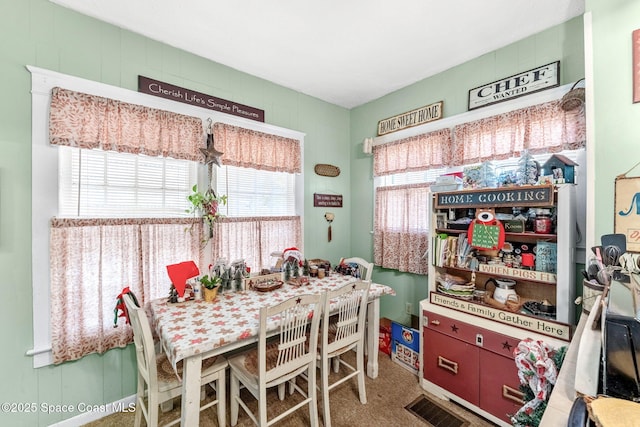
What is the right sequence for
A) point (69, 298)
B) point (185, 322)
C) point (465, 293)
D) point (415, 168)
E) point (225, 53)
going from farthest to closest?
point (415, 168), point (225, 53), point (465, 293), point (69, 298), point (185, 322)

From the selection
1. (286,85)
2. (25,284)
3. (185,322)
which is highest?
(286,85)

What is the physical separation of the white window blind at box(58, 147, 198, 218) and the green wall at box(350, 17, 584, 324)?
209cm

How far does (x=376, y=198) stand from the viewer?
3.27 meters

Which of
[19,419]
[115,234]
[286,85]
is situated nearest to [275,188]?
[286,85]

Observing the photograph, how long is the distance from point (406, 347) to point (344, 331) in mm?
929

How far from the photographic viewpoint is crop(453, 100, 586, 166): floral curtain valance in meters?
1.91

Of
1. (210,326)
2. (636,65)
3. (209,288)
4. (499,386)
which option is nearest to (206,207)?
(209,288)

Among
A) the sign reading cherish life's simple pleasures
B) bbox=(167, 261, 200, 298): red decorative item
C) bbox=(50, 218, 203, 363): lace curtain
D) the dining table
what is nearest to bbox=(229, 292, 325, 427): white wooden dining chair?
the dining table

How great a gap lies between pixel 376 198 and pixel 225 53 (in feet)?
7.25

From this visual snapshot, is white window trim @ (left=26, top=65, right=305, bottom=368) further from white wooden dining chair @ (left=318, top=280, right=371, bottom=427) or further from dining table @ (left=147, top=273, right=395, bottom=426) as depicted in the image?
white wooden dining chair @ (left=318, top=280, right=371, bottom=427)

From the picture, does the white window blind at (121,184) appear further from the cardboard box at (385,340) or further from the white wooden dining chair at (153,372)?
the cardboard box at (385,340)

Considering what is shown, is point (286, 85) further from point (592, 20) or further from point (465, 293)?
point (465, 293)

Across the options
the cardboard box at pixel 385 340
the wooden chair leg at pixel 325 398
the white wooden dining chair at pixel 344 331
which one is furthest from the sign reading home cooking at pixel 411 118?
the wooden chair leg at pixel 325 398

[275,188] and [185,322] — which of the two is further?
[275,188]
